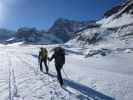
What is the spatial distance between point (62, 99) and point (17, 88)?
3.25 m

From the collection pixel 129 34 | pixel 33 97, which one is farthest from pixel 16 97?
pixel 129 34

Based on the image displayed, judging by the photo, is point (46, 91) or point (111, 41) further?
point (111, 41)

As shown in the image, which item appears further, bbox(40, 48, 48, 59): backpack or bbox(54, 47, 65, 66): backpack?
bbox(40, 48, 48, 59): backpack

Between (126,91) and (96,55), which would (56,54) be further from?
(96,55)

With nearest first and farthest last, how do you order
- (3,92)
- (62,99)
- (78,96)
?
(62,99) → (78,96) → (3,92)

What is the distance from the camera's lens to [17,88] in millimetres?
11375

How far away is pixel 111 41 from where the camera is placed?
2210 inches

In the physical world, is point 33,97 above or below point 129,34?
below

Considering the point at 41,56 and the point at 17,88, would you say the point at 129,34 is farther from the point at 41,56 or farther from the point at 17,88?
the point at 17,88

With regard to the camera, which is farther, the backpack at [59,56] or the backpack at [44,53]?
the backpack at [44,53]

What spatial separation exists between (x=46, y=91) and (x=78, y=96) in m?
1.80

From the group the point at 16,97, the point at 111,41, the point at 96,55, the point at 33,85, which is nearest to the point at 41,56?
the point at 33,85

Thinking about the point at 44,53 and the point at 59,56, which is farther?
the point at 44,53

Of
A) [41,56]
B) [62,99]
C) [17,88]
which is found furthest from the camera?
[41,56]
